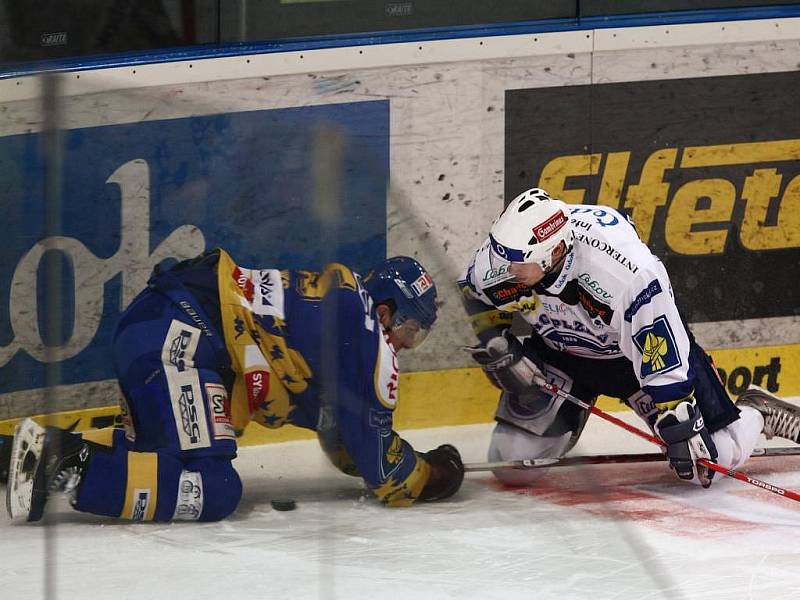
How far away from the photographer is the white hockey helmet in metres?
3.50

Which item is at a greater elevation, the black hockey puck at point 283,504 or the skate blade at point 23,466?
the skate blade at point 23,466

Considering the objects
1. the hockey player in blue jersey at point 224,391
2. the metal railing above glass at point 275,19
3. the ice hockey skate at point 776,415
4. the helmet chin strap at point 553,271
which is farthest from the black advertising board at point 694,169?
the hockey player in blue jersey at point 224,391

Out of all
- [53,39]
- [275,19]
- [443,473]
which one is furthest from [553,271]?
[53,39]

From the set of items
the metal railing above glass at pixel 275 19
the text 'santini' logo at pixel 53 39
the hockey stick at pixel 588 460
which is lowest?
the hockey stick at pixel 588 460

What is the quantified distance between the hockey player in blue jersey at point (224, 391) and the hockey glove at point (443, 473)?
12 mm

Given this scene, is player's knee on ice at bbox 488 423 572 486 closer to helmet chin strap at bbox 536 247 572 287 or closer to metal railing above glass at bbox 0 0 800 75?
helmet chin strap at bbox 536 247 572 287

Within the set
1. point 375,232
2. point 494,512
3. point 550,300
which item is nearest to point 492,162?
point 550,300

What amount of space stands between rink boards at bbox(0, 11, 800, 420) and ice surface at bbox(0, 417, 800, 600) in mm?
319

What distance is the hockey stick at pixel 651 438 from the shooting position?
12.2ft

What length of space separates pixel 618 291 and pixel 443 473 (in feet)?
2.28

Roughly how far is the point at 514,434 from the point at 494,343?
364 millimetres

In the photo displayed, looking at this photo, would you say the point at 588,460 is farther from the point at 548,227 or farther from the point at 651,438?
the point at 548,227

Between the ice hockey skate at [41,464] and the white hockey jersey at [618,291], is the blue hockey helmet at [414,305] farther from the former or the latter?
the ice hockey skate at [41,464]

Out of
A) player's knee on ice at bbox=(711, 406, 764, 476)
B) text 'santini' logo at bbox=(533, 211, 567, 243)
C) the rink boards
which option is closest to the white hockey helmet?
text 'santini' logo at bbox=(533, 211, 567, 243)
